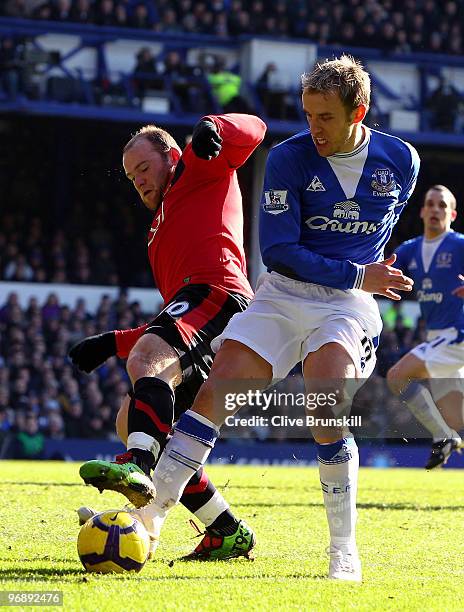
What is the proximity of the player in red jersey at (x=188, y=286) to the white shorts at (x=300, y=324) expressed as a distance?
0.31 m

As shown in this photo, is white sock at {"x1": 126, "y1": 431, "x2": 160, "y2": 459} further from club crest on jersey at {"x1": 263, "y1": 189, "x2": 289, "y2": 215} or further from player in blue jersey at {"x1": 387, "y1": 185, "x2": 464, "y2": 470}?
player in blue jersey at {"x1": 387, "y1": 185, "x2": 464, "y2": 470}

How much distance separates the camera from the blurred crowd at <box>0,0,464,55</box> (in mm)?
25016

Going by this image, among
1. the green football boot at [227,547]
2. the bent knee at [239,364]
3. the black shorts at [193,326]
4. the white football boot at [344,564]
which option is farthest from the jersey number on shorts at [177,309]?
the white football boot at [344,564]

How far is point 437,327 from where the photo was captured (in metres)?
12.9

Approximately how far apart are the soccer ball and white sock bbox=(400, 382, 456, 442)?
297 inches

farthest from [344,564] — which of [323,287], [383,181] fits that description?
[383,181]

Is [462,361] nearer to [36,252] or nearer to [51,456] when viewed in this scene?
[51,456]

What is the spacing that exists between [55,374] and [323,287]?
16.5 m

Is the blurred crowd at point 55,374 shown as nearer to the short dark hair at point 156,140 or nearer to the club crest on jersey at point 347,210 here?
the short dark hair at point 156,140

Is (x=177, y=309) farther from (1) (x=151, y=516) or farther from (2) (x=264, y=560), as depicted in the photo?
(2) (x=264, y=560)

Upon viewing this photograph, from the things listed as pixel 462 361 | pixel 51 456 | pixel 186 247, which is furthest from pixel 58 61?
pixel 186 247

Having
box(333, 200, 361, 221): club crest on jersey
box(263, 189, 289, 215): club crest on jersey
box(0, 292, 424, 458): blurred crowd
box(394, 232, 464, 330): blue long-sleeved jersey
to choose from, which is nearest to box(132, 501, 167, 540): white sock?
box(263, 189, 289, 215): club crest on jersey

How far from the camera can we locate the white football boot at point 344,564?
533 cm

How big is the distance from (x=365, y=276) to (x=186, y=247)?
1183mm
